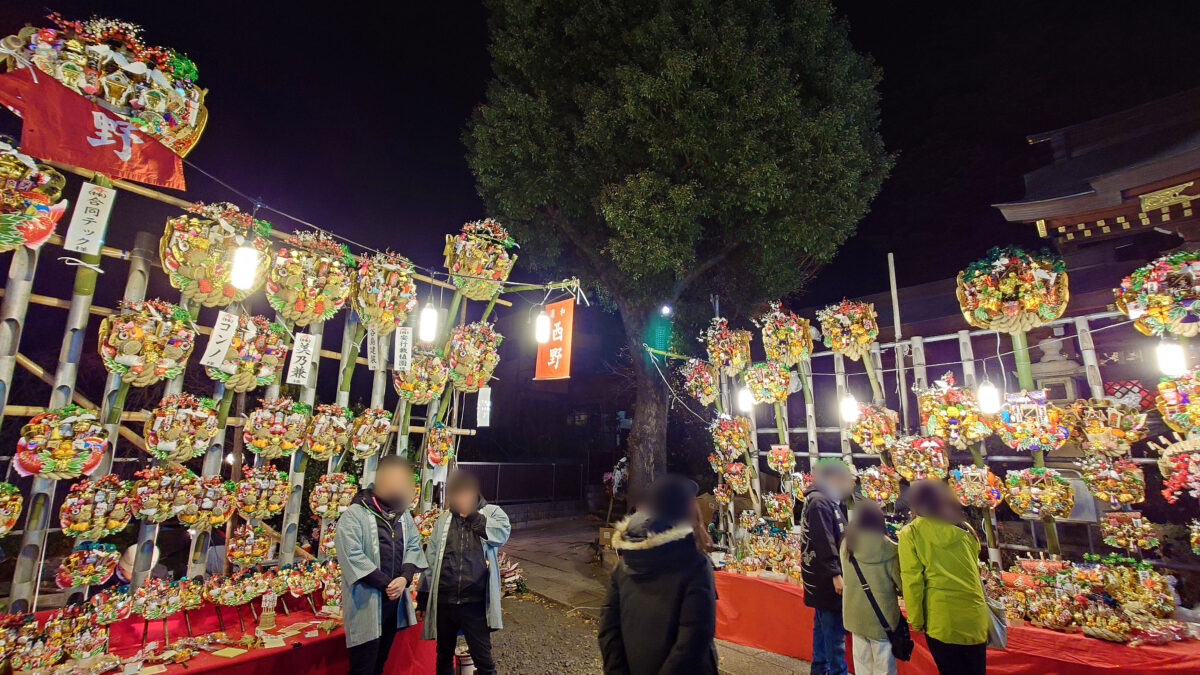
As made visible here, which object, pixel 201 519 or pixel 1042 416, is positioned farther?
pixel 1042 416

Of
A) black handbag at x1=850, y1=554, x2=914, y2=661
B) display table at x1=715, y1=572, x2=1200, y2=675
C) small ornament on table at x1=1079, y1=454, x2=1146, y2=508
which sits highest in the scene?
small ornament on table at x1=1079, y1=454, x2=1146, y2=508

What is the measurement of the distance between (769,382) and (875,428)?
1.56 m

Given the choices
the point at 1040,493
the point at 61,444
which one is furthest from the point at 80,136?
the point at 1040,493

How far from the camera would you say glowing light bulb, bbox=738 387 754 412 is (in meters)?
7.96

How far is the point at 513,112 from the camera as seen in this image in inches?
377

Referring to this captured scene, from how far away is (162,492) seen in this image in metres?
4.61

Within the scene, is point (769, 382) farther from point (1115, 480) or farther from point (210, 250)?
point (210, 250)

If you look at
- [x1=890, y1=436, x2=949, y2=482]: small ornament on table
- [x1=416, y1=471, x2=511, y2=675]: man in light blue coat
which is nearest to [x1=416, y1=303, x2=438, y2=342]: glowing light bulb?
[x1=416, y1=471, x2=511, y2=675]: man in light blue coat

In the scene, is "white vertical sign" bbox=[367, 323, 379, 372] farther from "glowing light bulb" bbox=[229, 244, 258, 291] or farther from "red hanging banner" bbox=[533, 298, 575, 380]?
"red hanging banner" bbox=[533, 298, 575, 380]

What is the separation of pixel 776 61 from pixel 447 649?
9787 mm

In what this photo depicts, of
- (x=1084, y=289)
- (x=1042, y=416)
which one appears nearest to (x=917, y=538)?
(x=1042, y=416)

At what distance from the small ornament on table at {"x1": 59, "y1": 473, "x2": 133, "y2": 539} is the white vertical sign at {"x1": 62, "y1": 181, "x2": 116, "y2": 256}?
1.98 metres

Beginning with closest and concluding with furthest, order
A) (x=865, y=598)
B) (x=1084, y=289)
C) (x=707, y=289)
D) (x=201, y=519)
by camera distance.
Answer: (x=865, y=598) → (x=201, y=519) → (x=1084, y=289) → (x=707, y=289)

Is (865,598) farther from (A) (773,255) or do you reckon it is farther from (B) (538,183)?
(B) (538,183)
